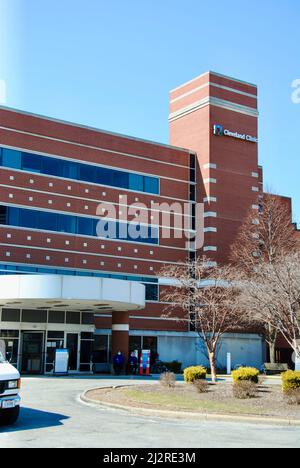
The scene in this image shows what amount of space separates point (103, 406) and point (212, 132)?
111ft

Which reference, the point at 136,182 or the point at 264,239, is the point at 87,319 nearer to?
the point at 136,182

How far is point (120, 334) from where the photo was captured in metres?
39.0

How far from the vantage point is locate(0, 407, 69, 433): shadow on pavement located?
14.4m

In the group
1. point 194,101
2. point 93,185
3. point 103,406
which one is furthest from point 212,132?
point 103,406

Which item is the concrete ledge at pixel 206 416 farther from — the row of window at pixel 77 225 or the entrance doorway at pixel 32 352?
the row of window at pixel 77 225

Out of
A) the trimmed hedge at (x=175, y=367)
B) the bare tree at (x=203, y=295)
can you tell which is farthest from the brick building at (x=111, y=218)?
the trimmed hedge at (x=175, y=367)

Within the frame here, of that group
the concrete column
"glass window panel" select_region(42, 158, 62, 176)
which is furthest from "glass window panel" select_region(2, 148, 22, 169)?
the concrete column

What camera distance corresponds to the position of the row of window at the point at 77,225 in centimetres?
4112

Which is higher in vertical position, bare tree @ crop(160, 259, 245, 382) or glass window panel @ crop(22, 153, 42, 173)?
glass window panel @ crop(22, 153, 42, 173)

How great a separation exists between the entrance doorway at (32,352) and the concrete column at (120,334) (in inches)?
175

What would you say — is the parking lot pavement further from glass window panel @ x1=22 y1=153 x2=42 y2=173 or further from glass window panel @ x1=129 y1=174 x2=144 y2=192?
glass window panel @ x1=129 y1=174 x2=144 y2=192

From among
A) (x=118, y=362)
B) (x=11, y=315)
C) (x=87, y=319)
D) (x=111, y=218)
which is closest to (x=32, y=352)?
(x=11, y=315)

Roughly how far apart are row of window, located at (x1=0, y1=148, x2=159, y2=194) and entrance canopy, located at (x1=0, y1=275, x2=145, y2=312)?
34.0ft

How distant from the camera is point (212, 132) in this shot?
5003 cm
